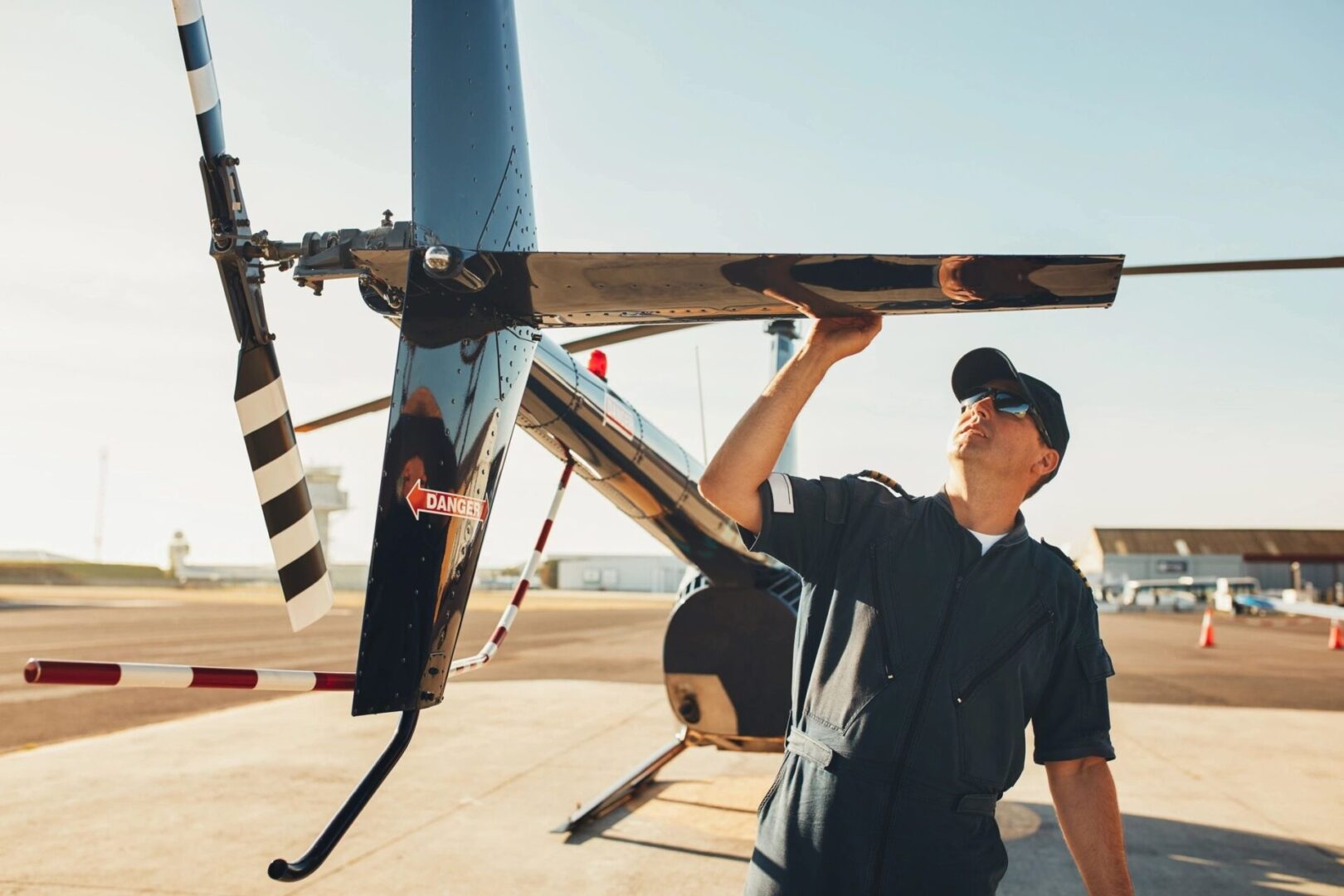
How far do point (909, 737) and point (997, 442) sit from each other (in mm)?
864

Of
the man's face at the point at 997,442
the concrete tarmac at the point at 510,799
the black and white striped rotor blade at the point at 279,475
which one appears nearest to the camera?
the man's face at the point at 997,442

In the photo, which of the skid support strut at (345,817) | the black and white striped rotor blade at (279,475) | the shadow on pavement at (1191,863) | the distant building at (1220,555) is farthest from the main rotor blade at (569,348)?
the distant building at (1220,555)

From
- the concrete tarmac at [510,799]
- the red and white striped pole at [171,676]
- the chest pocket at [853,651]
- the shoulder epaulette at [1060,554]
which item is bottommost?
the concrete tarmac at [510,799]

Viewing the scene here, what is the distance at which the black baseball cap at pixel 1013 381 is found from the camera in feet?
8.61

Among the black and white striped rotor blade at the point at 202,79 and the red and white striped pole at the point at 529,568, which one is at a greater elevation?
the black and white striped rotor blade at the point at 202,79

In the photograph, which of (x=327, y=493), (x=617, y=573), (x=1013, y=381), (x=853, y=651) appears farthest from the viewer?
(x=617, y=573)

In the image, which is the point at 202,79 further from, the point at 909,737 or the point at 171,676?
the point at 909,737

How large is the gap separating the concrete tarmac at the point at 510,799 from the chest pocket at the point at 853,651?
3.07 meters

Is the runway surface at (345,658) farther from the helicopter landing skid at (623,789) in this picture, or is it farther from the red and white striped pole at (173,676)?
the red and white striped pole at (173,676)

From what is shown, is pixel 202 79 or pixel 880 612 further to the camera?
pixel 202 79

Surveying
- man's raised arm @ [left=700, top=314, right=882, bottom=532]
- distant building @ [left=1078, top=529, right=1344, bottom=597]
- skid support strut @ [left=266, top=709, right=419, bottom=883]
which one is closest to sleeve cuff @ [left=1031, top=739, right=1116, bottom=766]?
man's raised arm @ [left=700, top=314, right=882, bottom=532]

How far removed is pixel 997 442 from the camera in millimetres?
2617

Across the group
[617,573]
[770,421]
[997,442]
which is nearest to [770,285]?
[770,421]

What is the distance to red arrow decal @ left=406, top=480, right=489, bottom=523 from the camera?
2.89m
